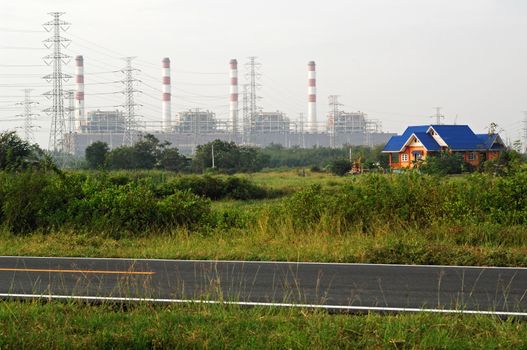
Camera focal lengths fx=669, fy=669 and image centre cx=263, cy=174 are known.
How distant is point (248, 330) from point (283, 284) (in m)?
2.94

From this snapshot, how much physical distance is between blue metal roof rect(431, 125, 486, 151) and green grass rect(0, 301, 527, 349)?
56378 mm

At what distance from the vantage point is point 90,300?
25.5 ft

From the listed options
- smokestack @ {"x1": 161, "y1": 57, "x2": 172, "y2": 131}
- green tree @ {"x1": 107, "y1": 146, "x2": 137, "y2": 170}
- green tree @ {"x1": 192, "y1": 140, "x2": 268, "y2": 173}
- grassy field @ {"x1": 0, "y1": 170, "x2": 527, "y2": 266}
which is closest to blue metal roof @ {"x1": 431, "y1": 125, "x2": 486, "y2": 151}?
green tree @ {"x1": 192, "y1": 140, "x2": 268, "y2": 173}

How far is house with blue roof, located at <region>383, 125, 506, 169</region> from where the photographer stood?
61.1 m

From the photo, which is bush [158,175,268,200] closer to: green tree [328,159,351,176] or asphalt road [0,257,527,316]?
green tree [328,159,351,176]

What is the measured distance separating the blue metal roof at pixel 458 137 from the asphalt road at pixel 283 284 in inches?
2073

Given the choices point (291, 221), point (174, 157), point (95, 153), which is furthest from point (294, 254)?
point (174, 157)

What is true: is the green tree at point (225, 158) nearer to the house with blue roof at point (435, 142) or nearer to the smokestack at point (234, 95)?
the house with blue roof at point (435, 142)

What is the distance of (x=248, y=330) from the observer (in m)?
6.14

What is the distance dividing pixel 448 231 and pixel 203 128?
165 meters

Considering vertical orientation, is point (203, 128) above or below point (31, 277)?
above

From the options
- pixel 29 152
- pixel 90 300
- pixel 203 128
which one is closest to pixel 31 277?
pixel 90 300

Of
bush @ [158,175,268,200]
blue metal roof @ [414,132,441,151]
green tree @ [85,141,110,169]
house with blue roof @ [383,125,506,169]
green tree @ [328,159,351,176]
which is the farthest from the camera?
green tree @ [85,141,110,169]

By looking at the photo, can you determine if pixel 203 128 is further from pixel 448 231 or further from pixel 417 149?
pixel 448 231
